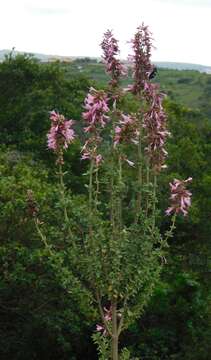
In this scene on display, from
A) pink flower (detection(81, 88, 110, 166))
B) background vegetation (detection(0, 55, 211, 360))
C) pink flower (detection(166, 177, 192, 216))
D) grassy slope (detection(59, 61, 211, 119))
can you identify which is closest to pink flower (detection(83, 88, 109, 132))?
pink flower (detection(81, 88, 110, 166))

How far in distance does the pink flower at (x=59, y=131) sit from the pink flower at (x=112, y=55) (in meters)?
0.77

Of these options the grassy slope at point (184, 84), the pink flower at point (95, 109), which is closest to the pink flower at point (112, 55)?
the pink flower at point (95, 109)

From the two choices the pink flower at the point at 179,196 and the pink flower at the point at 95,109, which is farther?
the pink flower at the point at 179,196

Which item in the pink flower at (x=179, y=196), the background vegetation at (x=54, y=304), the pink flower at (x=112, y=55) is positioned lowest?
the background vegetation at (x=54, y=304)

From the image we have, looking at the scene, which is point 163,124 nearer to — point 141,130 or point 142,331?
point 141,130

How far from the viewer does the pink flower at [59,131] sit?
729 cm

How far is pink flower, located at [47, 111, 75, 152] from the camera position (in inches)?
287

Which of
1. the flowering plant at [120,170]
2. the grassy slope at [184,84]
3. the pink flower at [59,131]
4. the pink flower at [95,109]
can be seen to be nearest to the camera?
the pink flower at [95,109]

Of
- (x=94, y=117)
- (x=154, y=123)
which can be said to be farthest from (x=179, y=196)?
(x=94, y=117)

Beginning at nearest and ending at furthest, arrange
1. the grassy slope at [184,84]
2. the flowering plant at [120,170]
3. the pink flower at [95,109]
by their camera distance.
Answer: the pink flower at [95,109], the flowering plant at [120,170], the grassy slope at [184,84]

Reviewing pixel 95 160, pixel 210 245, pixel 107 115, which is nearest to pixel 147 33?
pixel 107 115

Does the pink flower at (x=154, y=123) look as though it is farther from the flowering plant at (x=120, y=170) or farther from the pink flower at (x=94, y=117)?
the pink flower at (x=94, y=117)

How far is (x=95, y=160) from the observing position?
7504 millimetres

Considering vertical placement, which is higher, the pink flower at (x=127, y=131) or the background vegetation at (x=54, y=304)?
the pink flower at (x=127, y=131)
